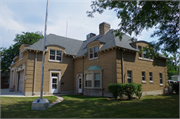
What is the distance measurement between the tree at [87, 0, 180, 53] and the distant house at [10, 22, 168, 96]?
13.3 feet

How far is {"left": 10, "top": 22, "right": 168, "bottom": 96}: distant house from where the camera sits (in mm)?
16658

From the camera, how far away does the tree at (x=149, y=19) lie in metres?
10.3

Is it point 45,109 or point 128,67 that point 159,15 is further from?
point 45,109

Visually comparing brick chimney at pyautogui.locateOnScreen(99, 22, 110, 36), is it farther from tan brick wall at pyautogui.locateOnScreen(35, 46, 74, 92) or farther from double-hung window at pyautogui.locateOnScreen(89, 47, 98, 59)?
tan brick wall at pyautogui.locateOnScreen(35, 46, 74, 92)

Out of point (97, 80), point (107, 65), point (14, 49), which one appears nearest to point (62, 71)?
point (97, 80)

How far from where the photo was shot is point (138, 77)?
58.9 ft

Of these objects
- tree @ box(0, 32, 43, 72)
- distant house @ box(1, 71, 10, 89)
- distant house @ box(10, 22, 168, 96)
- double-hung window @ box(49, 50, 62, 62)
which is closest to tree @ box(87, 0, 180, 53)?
distant house @ box(10, 22, 168, 96)

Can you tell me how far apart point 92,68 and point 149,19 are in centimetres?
912

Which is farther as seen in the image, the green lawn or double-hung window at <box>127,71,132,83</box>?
double-hung window at <box>127,71,132,83</box>

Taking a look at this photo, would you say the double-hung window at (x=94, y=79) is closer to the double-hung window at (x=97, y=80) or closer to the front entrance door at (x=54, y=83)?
the double-hung window at (x=97, y=80)

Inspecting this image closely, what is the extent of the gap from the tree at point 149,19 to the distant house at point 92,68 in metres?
4.06

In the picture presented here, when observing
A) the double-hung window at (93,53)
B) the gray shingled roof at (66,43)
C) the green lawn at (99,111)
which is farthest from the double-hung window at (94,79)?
the green lawn at (99,111)

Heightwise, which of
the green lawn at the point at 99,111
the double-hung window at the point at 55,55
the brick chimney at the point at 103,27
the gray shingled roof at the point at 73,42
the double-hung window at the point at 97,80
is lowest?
→ the green lawn at the point at 99,111

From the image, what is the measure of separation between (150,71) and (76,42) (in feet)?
43.0
